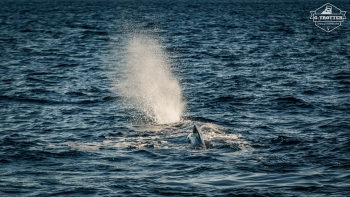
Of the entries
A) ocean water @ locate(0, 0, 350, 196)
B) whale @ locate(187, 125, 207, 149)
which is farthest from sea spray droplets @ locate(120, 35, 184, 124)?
whale @ locate(187, 125, 207, 149)

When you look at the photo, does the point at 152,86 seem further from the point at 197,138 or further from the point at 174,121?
the point at 197,138

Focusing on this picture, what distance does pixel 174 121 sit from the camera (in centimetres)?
2961

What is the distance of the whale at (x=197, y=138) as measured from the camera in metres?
24.3

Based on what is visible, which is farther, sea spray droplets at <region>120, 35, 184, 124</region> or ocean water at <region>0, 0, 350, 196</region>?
sea spray droplets at <region>120, 35, 184, 124</region>

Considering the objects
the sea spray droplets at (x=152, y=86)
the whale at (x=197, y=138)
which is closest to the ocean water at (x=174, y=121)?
the sea spray droplets at (x=152, y=86)

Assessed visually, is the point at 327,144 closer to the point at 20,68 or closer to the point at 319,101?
the point at 319,101

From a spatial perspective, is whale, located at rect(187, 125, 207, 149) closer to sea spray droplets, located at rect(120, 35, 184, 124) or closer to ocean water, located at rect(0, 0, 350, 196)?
ocean water, located at rect(0, 0, 350, 196)

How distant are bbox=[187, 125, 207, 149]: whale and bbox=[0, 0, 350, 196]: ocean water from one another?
0.38 m

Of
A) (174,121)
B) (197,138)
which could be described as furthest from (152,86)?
(197,138)

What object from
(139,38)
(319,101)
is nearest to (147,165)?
(319,101)

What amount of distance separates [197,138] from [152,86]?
17.6m

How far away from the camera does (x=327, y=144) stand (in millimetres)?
24500

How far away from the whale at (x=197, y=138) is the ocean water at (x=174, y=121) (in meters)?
0.38

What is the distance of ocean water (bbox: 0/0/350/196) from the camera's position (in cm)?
1997
